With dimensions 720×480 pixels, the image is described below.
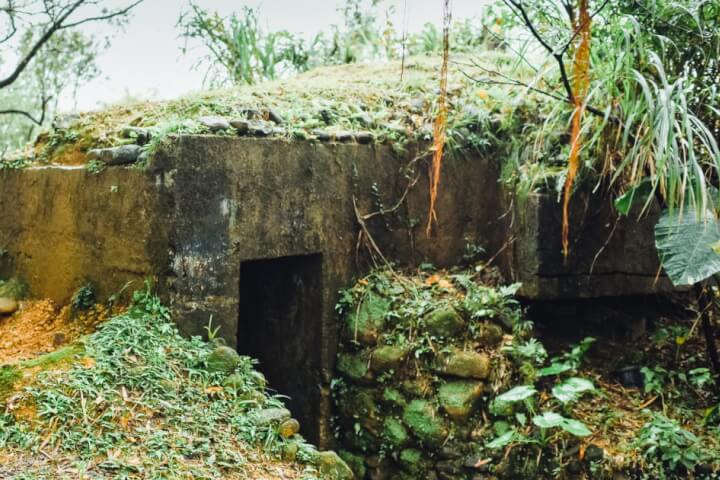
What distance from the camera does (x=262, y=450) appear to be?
3.10 metres

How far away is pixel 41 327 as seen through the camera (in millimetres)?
4152

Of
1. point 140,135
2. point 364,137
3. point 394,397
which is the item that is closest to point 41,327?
point 140,135

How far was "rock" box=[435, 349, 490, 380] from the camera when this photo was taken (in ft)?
13.5

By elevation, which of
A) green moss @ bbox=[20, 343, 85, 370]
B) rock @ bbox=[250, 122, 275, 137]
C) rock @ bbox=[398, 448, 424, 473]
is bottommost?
rock @ bbox=[398, 448, 424, 473]

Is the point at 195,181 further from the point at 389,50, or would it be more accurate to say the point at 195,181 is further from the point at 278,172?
the point at 389,50

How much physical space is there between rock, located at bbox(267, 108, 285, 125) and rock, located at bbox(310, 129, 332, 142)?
0.22 meters

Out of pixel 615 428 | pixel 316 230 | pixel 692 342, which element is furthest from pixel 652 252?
pixel 316 230

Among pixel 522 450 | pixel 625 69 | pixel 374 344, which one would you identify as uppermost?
pixel 625 69

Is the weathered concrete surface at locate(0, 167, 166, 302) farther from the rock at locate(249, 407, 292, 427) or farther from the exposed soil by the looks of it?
the rock at locate(249, 407, 292, 427)

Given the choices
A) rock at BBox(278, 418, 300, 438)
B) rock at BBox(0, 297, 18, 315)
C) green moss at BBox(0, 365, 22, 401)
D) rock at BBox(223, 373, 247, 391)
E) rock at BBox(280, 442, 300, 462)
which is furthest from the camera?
rock at BBox(0, 297, 18, 315)

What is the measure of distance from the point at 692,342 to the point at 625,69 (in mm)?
2206

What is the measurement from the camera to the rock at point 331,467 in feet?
10.4

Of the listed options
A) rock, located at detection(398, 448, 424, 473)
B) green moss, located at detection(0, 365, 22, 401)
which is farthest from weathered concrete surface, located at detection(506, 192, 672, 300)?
green moss, located at detection(0, 365, 22, 401)

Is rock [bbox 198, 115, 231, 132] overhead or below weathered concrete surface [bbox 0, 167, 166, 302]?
overhead
